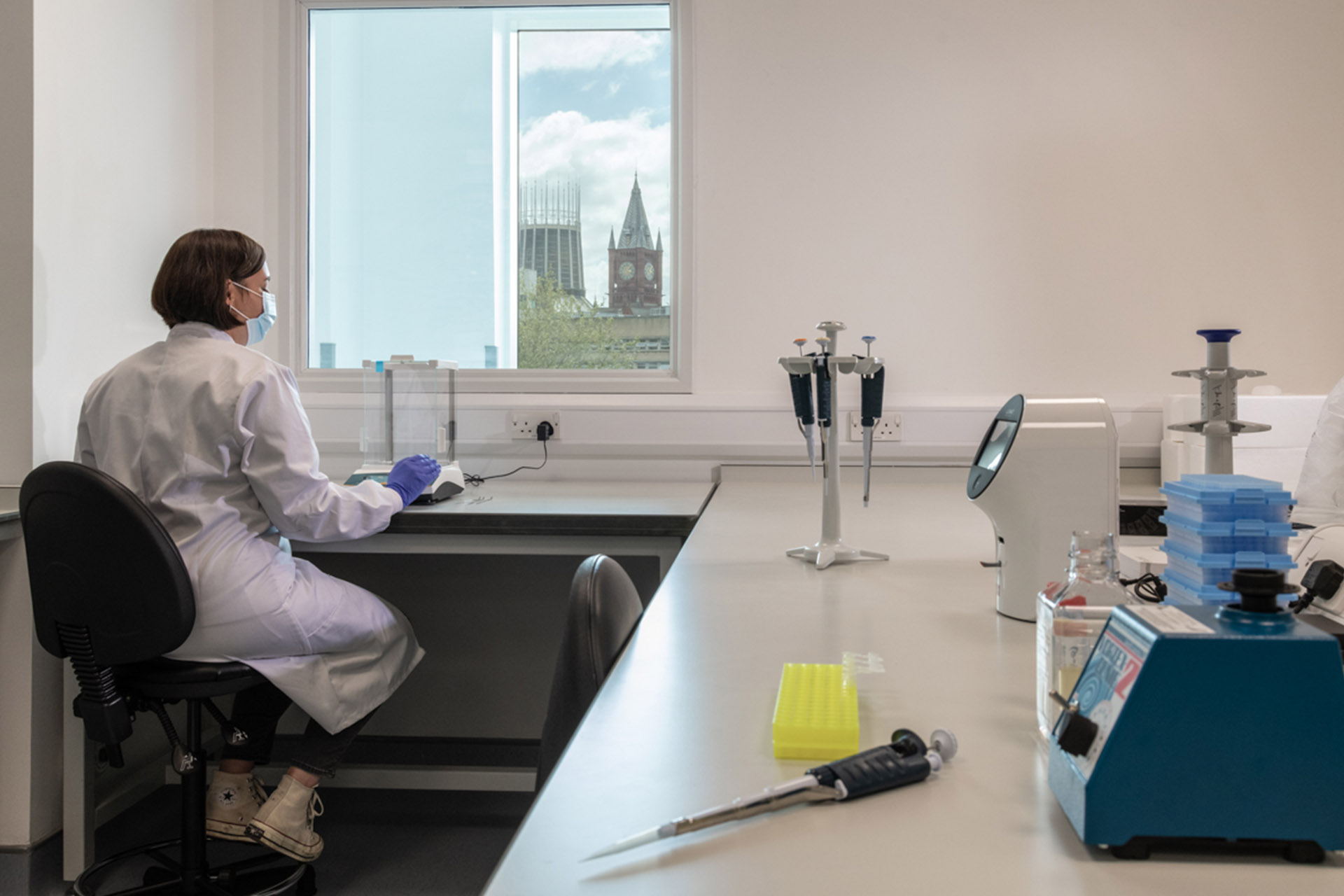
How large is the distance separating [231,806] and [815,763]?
1.52 meters

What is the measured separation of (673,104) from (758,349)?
2.39 feet

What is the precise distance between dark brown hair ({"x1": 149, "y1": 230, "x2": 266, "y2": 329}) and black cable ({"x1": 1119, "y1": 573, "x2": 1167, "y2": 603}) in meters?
1.53

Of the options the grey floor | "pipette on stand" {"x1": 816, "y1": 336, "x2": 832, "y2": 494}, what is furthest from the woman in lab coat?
"pipette on stand" {"x1": 816, "y1": 336, "x2": 832, "y2": 494}

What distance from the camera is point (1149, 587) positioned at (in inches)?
38.6

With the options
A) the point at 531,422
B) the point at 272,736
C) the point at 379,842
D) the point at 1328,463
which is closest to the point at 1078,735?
the point at 1328,463

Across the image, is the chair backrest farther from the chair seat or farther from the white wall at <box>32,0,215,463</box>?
the white wall at <box>32,0,215,463</box>

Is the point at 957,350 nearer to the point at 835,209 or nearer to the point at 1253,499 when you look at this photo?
the point at 835,209

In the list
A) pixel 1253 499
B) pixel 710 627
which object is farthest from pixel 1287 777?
pixel 710 627

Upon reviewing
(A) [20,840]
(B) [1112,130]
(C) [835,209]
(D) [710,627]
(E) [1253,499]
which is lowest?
(A) [20,840]

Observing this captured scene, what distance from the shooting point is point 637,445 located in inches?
98.7

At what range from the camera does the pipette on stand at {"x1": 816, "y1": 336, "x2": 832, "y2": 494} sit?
141 centimetres

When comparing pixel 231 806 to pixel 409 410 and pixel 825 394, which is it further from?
pixel 825 394

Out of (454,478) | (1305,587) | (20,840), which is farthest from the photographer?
(454,478)

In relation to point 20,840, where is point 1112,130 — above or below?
above
